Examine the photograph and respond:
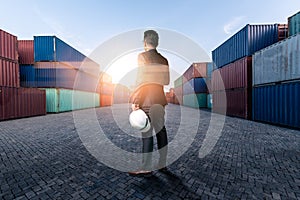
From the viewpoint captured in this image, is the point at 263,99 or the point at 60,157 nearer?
the point at 60,157

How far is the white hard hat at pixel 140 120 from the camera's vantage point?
2605 mm

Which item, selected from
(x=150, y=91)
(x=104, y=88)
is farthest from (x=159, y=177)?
(x=104, y=88)

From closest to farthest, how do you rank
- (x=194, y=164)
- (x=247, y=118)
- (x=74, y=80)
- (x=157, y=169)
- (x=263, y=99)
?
(x=157, y=169), (x=194, y=164), (x=263, y=99), (x=247, y=118), (x=74, y=80)

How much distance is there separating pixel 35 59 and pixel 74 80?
5069 millimetres

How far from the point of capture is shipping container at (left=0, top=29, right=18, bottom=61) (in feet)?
36.3

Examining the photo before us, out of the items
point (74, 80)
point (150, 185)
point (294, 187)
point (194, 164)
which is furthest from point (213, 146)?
point (74, 80)

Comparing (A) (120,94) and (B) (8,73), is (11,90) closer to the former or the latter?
(B) (8,73)

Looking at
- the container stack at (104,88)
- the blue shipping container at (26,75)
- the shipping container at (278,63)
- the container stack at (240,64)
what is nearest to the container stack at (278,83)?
the shipping container at (278,63)

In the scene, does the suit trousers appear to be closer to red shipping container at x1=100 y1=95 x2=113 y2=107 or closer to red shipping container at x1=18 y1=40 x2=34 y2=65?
red shipping container at x1=18 y1=40 x2=34 y2=65

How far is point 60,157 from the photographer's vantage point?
3734mm

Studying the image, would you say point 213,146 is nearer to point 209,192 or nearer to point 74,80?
point 209,192

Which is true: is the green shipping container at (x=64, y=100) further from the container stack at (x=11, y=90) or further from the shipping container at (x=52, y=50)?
the shipping container at (x=52, y=50)

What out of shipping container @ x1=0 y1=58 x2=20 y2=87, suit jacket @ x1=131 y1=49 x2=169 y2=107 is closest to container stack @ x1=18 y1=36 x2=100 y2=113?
shipping container @ x1=0 y1=58 x2=20 y2=87

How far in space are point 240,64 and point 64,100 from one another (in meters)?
17.8
